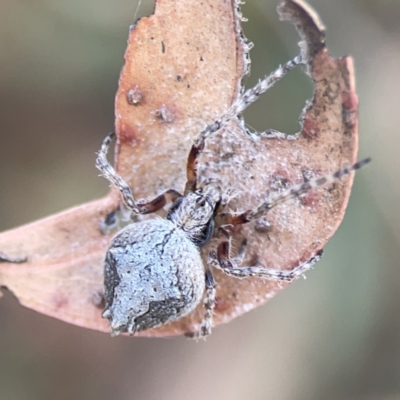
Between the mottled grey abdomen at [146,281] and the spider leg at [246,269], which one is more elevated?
the spider leg at [246,269]

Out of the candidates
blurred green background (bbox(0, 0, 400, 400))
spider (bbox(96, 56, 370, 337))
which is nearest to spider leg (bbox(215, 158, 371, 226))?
spider (bbox(96, 56, 370, 337))

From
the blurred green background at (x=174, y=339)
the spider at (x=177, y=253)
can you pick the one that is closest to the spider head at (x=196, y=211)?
the spider at (x=177, y=253)

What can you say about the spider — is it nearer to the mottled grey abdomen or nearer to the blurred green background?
the mottled grey abdomen

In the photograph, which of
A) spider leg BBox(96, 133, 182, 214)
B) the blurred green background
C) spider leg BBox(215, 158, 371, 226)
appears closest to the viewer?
spider leg BBox(215, 158, 371, 226)

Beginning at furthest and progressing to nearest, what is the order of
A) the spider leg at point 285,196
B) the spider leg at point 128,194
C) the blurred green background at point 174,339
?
the blurred green background at point 174,339 → the spider leg at point 128,194 → the spider leg at point 285,196

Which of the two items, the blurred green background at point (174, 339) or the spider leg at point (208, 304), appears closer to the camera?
the spider leg at point (208, 304)

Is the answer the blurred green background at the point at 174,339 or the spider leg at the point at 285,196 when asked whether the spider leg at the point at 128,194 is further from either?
the blurred green background at the point at 174,339

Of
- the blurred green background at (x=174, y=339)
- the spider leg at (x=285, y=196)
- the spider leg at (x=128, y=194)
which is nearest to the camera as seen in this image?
the spider leg at (x=285, y=196)

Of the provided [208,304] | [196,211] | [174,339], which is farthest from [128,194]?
[174,339]
